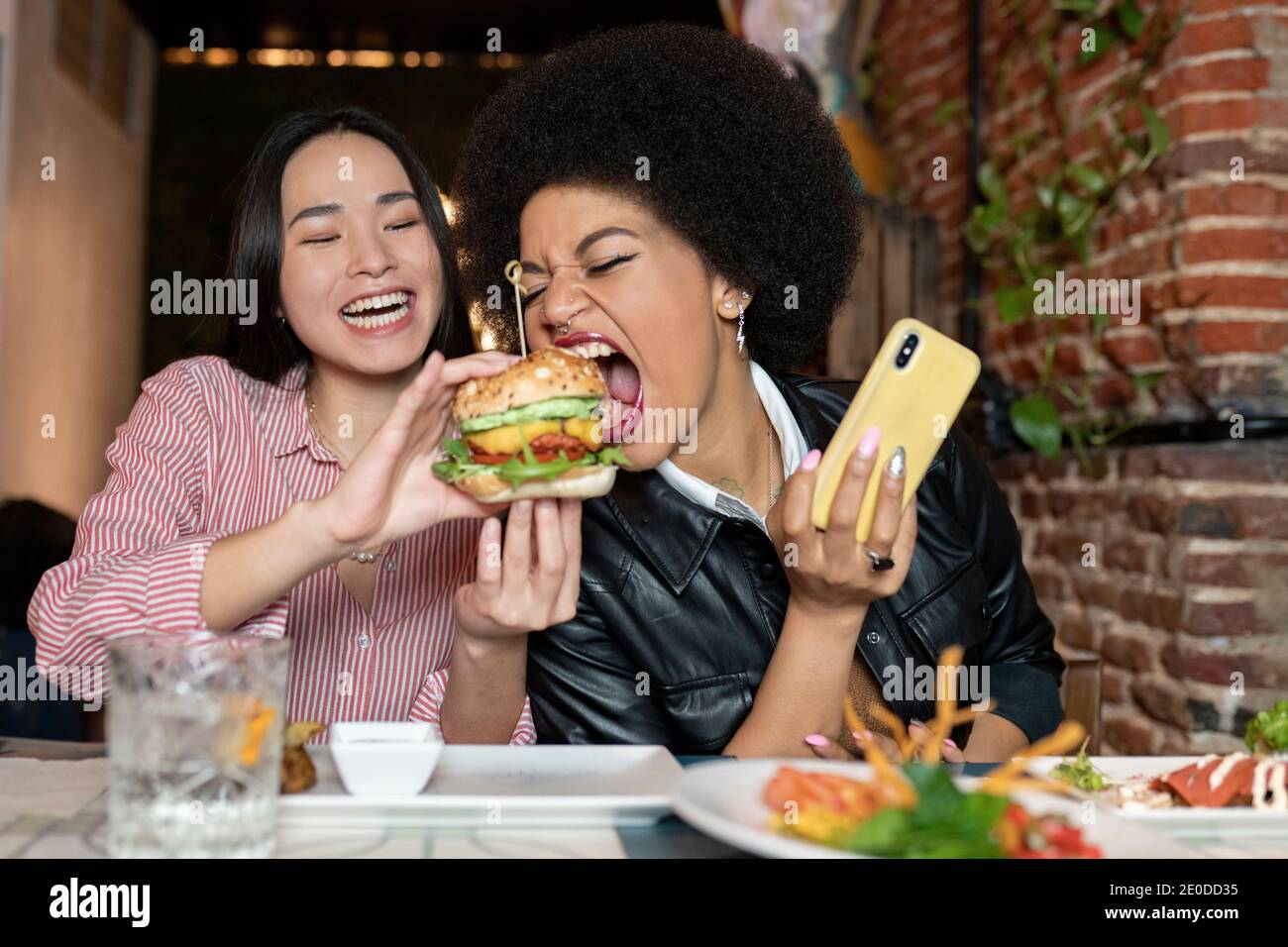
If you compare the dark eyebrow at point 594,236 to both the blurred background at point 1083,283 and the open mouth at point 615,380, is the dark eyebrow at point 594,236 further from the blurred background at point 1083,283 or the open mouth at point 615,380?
the blurred background at point 1083,283

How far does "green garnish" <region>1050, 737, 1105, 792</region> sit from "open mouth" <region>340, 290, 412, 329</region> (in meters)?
1.41

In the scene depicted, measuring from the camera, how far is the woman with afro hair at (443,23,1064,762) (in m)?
1.92

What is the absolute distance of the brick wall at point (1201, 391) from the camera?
3.09 m

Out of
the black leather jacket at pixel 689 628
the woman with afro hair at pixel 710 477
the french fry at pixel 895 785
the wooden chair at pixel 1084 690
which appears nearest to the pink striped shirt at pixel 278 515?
the black leather jacket at pixel 689 628

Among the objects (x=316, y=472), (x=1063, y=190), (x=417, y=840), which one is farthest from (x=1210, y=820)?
(x=1063, y=190)

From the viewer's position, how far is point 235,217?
2.38m

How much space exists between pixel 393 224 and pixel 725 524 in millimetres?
859

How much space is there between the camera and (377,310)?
7.50ft

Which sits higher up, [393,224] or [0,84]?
[0,84]

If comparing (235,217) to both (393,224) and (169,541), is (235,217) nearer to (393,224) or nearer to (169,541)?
(393,224)

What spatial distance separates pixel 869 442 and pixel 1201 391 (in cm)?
181
